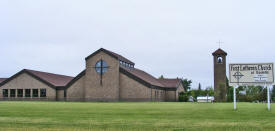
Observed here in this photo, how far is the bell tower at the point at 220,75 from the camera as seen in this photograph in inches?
2955

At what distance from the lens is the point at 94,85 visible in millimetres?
72438

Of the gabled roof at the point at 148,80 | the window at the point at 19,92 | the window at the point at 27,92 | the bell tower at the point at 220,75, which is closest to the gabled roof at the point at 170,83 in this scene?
the gabled roof at the point at 148,80

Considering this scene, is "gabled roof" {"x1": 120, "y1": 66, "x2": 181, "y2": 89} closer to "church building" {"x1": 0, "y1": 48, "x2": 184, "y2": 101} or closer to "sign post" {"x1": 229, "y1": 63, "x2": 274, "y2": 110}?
"church building" {"x1": 0, "y1": 48, "x2": 184, "y2": 101}

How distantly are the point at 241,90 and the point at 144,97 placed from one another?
89.0 ft

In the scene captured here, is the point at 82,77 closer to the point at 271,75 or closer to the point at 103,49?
the point at 103,49

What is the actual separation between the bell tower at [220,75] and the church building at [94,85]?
1187cm

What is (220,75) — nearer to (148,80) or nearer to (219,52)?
(219,52)

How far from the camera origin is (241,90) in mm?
84688

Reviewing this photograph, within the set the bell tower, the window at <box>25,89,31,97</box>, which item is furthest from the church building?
the bell tower

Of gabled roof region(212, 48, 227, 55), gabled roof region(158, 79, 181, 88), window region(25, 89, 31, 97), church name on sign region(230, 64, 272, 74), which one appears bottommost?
window region(25, 89, 31, 97)

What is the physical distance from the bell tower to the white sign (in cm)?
4540

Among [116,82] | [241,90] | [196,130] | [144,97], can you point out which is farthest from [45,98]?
[196,130]

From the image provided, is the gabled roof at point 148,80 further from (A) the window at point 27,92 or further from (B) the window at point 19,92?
(B) the window at point 19,92

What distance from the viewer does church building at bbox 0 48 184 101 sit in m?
70.6
